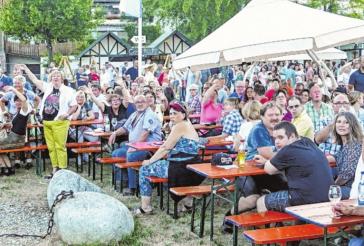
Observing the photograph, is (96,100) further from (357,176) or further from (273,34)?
(357,176)

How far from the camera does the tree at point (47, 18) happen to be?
39.6 metres

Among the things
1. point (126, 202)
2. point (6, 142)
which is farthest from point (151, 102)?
point (6, 142)

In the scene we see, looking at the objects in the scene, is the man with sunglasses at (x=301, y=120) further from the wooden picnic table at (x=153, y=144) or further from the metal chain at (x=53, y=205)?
the metal chain at (x=53, y=205)

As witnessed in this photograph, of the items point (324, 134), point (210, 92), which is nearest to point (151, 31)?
point (210, 92)

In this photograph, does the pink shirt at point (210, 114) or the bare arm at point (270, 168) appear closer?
the bare arm at point (270, 168)

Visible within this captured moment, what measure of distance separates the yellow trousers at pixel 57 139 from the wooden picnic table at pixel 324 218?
229 inches

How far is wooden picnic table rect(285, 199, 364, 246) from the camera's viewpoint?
4.43 meters

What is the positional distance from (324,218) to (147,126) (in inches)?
174

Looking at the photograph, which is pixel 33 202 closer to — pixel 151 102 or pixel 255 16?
pixel 151 102

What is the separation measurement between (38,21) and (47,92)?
1199 inches

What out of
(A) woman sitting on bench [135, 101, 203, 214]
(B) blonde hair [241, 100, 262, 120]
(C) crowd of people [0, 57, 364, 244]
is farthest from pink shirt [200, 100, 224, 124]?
(A) woman sitting on bench [135, 101, 203, 214]

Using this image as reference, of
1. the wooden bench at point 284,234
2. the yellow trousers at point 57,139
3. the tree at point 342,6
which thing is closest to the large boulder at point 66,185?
the yellow trousers at point 57,139

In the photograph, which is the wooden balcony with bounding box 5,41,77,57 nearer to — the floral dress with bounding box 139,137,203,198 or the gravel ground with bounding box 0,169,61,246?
the gravel ground with bounding box 0,169,61,246

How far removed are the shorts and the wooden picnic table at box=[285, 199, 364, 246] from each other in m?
0.81
